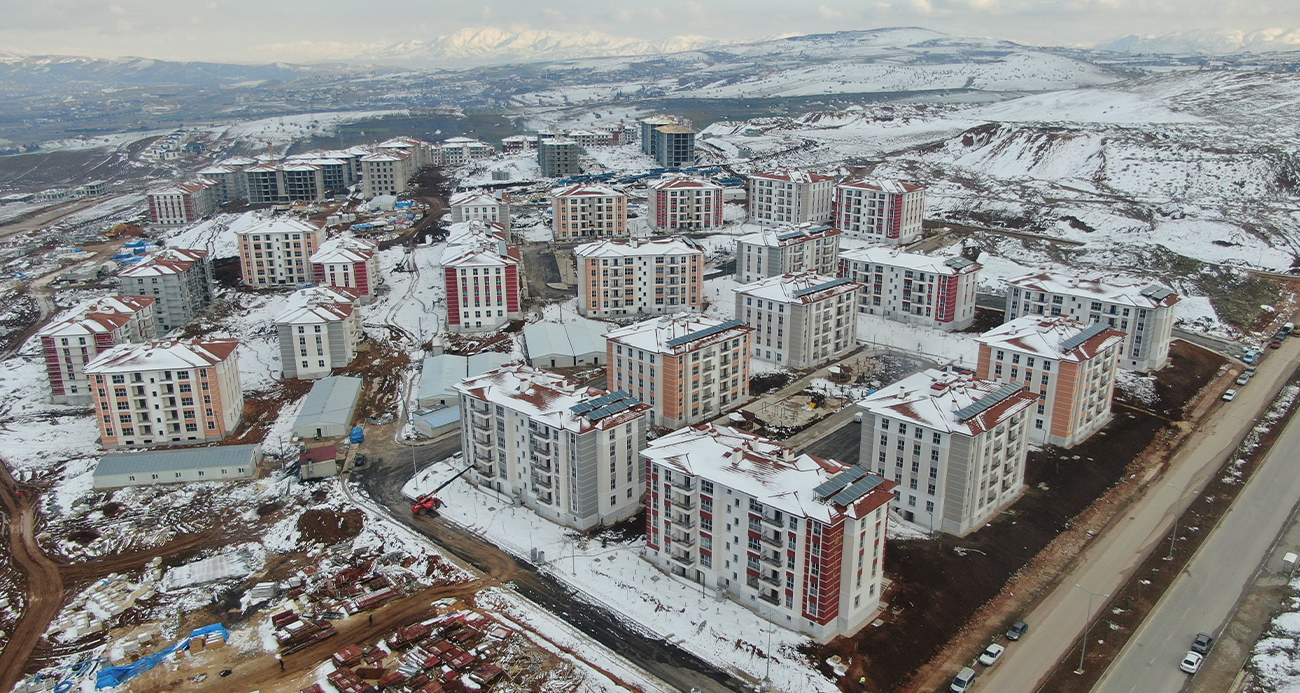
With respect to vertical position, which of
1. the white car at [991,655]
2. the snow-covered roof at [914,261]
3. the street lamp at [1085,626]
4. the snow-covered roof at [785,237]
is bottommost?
the street lamp at [1085,626]

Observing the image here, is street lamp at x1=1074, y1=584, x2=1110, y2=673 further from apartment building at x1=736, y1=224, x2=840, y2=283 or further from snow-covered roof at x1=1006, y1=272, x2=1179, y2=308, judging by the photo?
apartment building at x1=736, y1=224, x2=840, y2=283

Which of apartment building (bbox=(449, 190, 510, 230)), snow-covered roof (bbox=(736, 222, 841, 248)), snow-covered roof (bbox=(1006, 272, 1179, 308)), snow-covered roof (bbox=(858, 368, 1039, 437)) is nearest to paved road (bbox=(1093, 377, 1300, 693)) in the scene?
snow-covered roof (bbox=(858, 368, 1039, 437))

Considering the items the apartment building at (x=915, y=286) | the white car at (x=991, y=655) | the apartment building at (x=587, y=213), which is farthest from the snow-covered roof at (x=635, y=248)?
the white car at (x=991, y=655)

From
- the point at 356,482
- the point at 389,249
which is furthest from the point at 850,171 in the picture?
the point at 356,482

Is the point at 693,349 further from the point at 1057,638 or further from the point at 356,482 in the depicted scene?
the point at 1057,638

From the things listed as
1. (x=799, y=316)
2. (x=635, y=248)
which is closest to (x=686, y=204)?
(x=635, y=248)

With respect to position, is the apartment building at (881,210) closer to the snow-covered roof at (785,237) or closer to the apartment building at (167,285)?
the snow-covered roof at (785,237)

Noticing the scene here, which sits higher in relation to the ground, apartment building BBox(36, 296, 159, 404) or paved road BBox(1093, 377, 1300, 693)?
apartment building BBox(36, 296, 159, 404)
